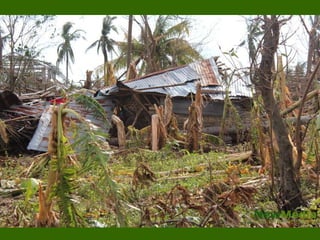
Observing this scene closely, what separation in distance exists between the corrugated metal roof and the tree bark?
1013 centimetres

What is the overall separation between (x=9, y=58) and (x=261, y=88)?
15.8 metres

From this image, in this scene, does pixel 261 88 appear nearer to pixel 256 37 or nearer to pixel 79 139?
pixel 256 37

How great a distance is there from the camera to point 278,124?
5703mm

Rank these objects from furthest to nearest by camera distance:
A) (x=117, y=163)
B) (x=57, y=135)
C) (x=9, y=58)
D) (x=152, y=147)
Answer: (x=9, y=58) < (x=152, y=147) < (x=117, y=163) < (x=57, y=135)

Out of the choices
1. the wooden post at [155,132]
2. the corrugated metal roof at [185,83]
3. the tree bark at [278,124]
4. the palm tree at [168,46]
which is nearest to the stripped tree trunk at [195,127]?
the wooden post at [155,132]

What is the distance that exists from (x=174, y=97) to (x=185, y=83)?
3.67ft

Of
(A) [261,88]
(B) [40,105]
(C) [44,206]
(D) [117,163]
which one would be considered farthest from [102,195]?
(B) [40,105]

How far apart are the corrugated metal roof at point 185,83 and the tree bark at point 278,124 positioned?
10.1 m

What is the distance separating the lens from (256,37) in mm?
6184

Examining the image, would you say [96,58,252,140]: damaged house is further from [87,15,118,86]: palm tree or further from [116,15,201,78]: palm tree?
[87,15,118,86]: palm tree

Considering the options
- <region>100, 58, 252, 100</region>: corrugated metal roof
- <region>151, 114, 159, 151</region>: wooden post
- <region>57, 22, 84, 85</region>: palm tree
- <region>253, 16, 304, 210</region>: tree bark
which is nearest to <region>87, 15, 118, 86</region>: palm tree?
<region>57, 22, 84, 85</region>: palm tree

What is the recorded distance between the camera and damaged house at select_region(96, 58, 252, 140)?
53.1 ft

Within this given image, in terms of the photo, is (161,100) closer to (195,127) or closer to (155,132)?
(155,132)

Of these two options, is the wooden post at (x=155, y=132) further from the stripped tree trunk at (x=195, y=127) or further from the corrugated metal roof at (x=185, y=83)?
the corrugated metal roof at (x=185, y=83)
